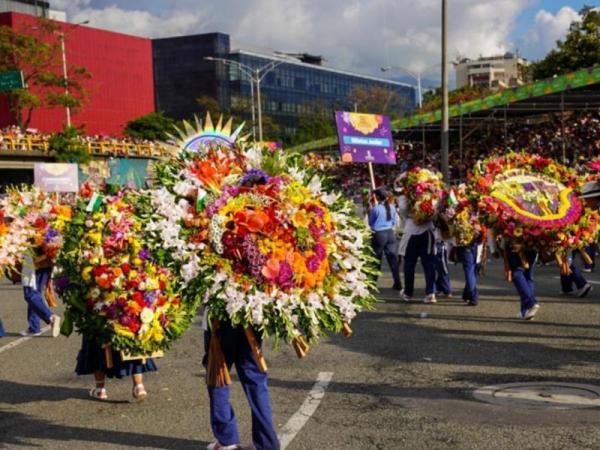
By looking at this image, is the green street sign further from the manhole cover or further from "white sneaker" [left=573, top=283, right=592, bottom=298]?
the manhole cover

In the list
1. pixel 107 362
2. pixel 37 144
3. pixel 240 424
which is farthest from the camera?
pixel 37 144

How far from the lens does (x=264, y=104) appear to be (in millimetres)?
122250

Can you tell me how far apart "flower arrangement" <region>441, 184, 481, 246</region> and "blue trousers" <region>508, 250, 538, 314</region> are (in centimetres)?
143

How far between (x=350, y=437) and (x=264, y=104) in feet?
387

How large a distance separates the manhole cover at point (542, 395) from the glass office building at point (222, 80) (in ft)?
330

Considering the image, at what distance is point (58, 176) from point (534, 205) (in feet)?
104

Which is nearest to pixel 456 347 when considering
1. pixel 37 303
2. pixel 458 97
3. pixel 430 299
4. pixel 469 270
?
pixel 469 270

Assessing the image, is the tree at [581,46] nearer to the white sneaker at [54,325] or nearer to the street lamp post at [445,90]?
the street lamp post at [445,90]

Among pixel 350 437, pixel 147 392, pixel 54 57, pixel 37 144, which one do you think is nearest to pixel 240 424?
pixel 350 437

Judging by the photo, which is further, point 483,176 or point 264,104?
point 264,104

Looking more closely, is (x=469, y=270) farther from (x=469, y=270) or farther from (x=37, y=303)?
(x=37, y=303)

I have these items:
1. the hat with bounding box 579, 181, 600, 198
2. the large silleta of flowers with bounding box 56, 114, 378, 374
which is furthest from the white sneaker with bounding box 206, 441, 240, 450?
the hat with bounding box 579, 181, 600, 198

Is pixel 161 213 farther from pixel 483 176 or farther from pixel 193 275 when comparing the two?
pixel 483 176

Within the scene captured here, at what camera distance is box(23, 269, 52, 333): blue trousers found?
35.6ft
